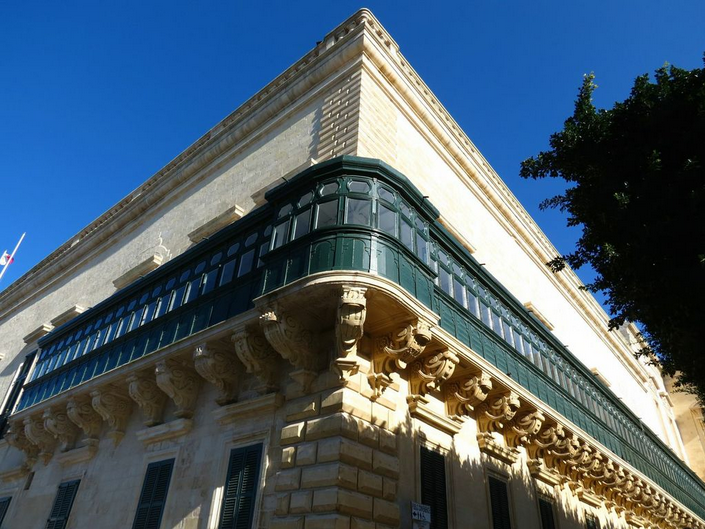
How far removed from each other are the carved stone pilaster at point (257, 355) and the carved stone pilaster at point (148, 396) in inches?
150

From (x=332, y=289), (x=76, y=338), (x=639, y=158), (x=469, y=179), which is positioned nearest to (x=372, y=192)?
(x=332, y=289)

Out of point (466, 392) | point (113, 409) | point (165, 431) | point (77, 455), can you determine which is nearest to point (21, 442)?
point (77, 455)

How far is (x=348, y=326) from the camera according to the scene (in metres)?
8.41

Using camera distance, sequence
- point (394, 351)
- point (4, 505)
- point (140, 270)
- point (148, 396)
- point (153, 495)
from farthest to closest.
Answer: point (140, 270) → point (4, 505) → point (148, 396) → point (153, 495) → point (394, 351)

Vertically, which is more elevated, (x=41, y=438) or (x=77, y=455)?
(x=41, y=438)

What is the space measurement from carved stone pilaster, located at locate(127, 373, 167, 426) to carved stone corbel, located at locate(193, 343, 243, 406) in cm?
234

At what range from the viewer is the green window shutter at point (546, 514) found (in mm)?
13462

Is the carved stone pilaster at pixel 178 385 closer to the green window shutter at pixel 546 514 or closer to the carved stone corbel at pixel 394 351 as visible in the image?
the carved stone corbel at pixel 394 351

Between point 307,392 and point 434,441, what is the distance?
3124mm

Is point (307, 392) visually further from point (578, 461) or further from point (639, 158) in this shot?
point (578, 461)

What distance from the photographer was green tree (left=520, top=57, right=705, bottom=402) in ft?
26.0

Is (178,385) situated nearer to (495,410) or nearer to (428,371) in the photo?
(428,371)

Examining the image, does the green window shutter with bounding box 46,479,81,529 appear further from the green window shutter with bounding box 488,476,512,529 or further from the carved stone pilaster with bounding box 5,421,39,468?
the green window shutter with bounding box 488,476,512,529

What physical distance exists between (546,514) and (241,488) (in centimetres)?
912
